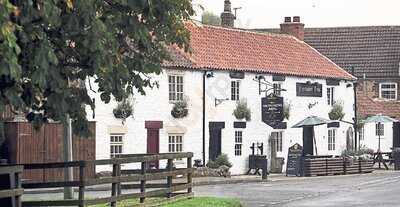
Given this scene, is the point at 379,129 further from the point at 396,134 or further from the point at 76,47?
the point at 76,47

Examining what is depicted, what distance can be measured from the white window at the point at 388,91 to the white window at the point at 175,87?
29196mm

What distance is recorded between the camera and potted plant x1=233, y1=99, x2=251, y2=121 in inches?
1671

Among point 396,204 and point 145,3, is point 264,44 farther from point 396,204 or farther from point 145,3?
point 145,3

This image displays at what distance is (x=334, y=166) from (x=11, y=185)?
30494 mm

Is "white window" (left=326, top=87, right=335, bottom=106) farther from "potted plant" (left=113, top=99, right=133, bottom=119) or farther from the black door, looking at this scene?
"potted plant" (left=113, top=99, right=133, bottom=119)

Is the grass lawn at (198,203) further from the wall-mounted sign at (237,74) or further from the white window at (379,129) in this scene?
the white window at (379,129)

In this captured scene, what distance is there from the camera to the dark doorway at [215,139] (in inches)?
1612

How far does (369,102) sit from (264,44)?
1253cm

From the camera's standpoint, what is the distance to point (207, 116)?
133ft

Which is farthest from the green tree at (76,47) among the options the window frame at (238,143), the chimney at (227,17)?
the chimney at (227,17)

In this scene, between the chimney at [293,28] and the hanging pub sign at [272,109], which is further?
the chimney at [293,28]

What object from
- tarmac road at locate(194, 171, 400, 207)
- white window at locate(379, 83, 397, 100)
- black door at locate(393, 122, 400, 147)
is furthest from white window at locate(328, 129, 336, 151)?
tarmac road at locate(194, 171, 400, 207)

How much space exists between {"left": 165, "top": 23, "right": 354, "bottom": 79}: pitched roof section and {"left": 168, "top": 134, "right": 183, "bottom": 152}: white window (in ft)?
Result: 10.0

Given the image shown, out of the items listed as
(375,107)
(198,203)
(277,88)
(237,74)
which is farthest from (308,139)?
(198,203)
